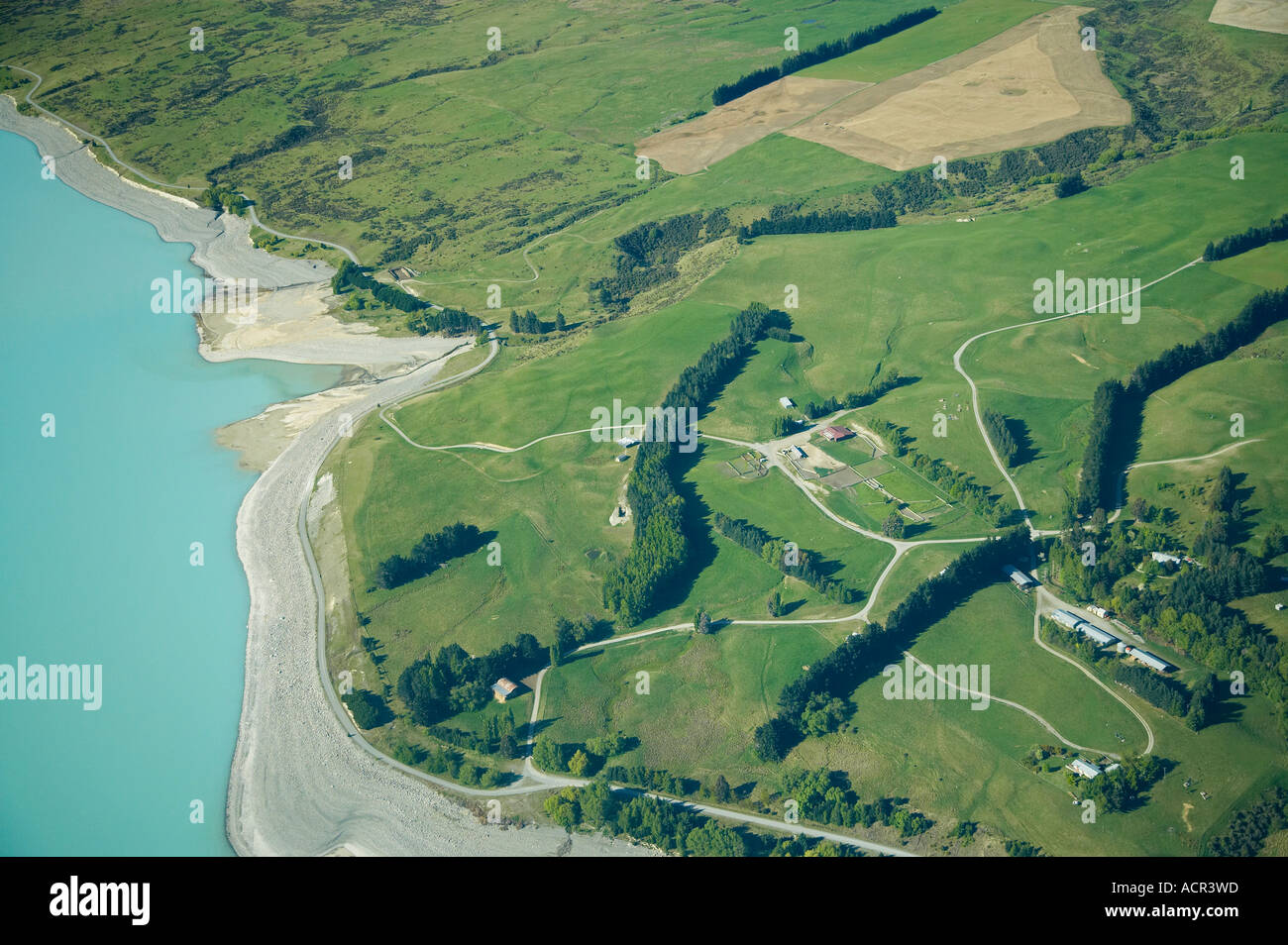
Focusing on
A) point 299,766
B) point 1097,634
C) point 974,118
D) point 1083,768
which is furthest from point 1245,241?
point 299,766

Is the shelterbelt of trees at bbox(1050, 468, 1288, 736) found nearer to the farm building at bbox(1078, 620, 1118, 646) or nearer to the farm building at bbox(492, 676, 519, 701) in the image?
the farm building at bbox(1078, 620, 1118, 646)

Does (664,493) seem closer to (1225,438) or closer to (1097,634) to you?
(1097,634)

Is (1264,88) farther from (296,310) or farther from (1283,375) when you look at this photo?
(296,310)

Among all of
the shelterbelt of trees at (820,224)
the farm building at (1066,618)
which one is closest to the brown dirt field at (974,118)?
the shelterbelt of trees at (820,224)

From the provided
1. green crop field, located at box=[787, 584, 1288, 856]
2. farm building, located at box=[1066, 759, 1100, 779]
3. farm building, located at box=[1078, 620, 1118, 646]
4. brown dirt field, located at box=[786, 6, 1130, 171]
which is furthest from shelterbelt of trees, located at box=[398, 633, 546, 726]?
brown dirt field, located at box=[786, 6, 1130, 171]

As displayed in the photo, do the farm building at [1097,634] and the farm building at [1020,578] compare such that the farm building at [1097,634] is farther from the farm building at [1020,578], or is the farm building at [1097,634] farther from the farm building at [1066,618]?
the farm building at [1020,578]
